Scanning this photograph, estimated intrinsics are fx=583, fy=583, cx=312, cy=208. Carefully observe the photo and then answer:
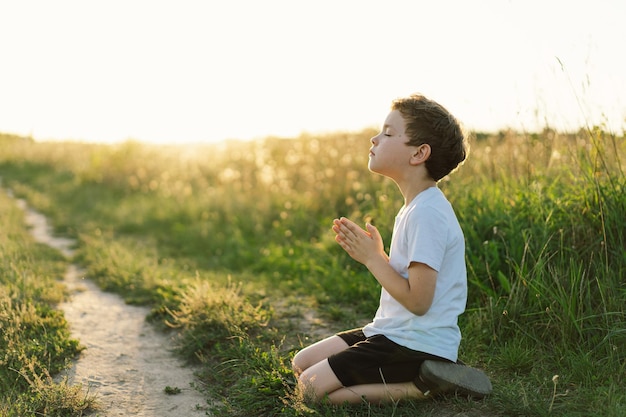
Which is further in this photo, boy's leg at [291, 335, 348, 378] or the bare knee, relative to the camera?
boy's leg at [291, 335, 348, 378]

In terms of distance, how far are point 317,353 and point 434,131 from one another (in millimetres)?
1497

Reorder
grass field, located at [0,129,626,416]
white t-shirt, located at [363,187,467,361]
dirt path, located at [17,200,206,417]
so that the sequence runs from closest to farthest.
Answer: white t-shirt, located at [363,187,467,361] < grass field, located at [0,129,626,416] < dirt path, located at [17,200,206,417]

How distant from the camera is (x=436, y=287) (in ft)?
10.1

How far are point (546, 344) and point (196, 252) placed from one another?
5137 millimetres

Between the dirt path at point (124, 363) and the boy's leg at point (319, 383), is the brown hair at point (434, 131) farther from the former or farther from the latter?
the dirt path at point (124, 363)

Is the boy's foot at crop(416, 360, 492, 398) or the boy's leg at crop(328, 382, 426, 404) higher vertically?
the boy's foot at crop(416, 360, 492, 398)

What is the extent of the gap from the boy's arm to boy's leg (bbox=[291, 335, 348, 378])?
2.36 feet

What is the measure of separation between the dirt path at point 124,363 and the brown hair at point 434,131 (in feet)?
6.73

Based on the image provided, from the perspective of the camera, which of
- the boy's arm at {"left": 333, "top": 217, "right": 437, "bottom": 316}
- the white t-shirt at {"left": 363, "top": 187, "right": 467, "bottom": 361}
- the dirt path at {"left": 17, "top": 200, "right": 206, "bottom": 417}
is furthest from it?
the dirt path at {"left": 17, "top": 200, "right": 206, "bottom": 417}

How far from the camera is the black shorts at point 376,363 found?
3125 mm

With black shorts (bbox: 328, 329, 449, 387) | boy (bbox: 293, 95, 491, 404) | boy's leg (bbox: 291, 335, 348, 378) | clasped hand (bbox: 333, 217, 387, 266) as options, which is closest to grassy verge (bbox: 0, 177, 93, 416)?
boy's leg (bbox: 291, 335, 348, 378)

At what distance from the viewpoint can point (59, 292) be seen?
556cm

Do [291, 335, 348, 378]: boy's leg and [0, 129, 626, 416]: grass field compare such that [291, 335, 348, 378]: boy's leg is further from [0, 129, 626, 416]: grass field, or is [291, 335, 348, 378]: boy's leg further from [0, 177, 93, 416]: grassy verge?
[0, 177, 93, 416]: grassy verge

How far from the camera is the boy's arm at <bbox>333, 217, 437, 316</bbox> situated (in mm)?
2891
